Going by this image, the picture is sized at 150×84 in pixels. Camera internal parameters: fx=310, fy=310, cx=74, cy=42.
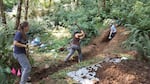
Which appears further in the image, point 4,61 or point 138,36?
point 138,36

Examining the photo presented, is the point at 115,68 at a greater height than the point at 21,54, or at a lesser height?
lesser

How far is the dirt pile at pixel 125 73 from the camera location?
8.06 m

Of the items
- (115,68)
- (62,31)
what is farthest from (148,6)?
(115,68)

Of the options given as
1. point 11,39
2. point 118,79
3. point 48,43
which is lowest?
point 48,43

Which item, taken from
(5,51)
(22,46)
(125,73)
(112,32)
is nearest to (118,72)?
(125,73)

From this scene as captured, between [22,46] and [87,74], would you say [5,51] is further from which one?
[87,74]

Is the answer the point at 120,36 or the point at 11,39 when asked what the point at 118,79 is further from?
the point at 120,36

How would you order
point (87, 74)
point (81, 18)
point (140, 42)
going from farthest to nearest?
point (81, 18), point (140, 42), point (87, 74)

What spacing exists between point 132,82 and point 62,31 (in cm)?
953

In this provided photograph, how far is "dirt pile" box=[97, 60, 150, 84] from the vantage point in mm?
8062

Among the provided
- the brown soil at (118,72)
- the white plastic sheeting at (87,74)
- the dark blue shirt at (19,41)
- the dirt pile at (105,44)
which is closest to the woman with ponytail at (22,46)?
the dark blue shirt at (19,41)

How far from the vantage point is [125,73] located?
330 inches

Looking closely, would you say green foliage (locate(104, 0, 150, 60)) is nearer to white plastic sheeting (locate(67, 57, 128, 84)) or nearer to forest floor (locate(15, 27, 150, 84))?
forest floor (locate(15, 27, 150, 84))

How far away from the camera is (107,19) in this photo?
16.5 metres
